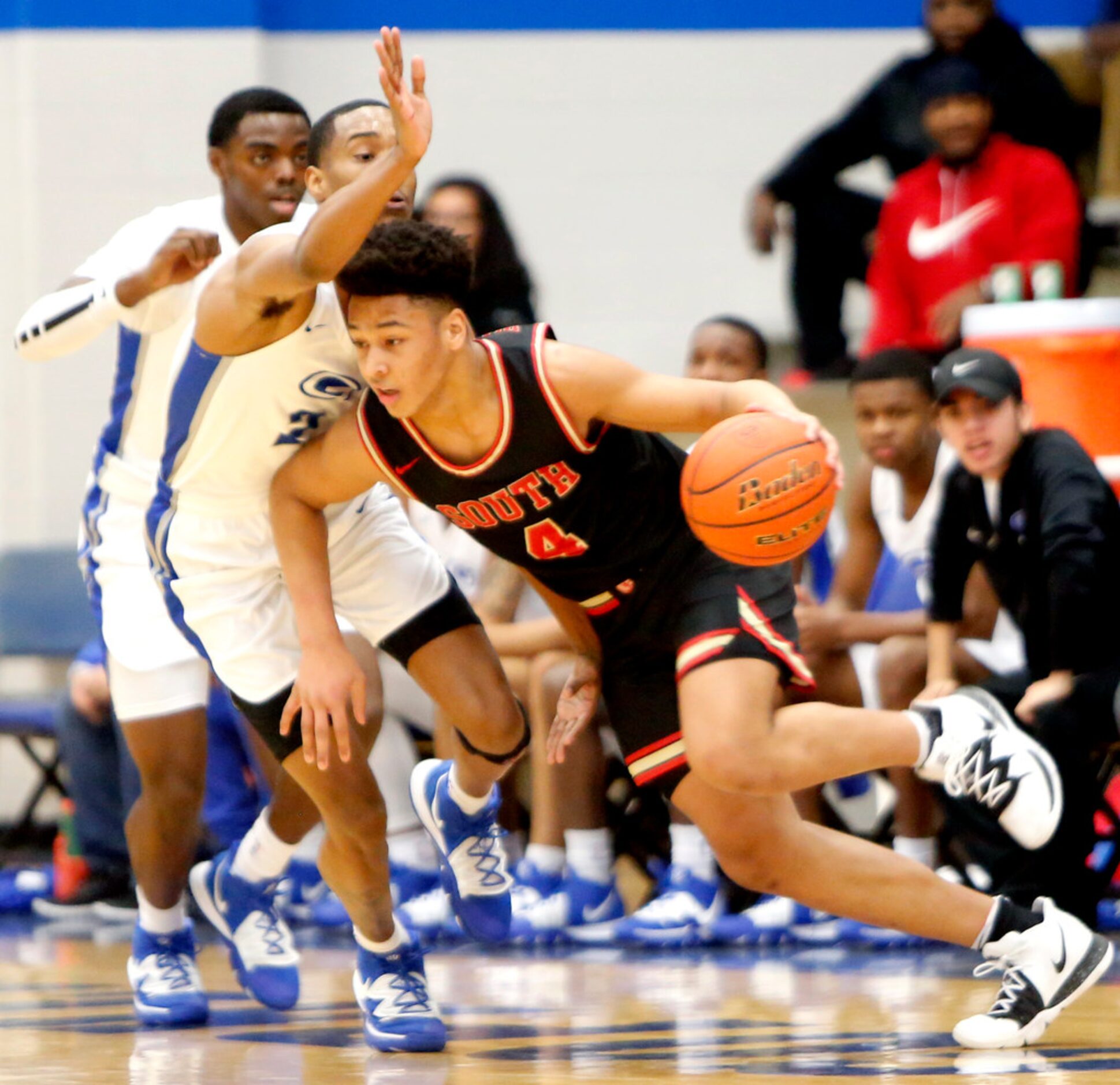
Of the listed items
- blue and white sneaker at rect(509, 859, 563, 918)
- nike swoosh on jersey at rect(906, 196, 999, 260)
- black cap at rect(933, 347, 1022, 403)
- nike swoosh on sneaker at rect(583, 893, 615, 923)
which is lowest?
nike swoosh on sneaker at rect(583, 893, 615, 923)

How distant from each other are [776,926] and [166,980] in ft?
6.32

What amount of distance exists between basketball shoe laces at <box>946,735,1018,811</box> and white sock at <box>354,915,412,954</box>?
3.97ft

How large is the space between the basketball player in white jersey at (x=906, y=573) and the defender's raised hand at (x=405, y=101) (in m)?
2.50

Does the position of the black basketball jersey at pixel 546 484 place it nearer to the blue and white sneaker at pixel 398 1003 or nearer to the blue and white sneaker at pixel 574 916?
the blue and white sneaker at pixel 398 1003

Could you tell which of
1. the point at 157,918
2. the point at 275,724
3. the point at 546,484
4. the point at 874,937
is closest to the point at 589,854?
the point at 874,937

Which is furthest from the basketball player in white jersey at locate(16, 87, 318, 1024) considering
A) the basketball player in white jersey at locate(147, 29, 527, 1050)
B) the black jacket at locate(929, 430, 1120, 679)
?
the black jacket at locate(929, 430, 1120, 679)

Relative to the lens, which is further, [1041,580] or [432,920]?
[432,920]

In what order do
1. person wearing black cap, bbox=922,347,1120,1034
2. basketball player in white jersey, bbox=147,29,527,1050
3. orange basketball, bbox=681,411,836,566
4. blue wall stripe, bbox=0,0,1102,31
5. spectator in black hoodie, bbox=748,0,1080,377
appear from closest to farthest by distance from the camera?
orange basketball, bbox=681,411,836,566 < basketball player in white jersey, bbox=147,29,527,1050 < person wearing black cap, bbox=922,347,1120,1034 < spectator in black hoodie, bbox=748,0,1080,377 < blue wall stripe, bbox=0,0,1102,31

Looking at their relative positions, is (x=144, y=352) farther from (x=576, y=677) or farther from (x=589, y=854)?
(x=589, y=854)

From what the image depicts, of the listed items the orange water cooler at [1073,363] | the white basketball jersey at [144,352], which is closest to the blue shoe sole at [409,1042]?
the white basketball jersey at [144,352]

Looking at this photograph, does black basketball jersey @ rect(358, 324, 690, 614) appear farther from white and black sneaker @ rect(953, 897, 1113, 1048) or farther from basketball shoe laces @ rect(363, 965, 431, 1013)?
white and black sneaker @ rect(953, 897, 1113, 1048)

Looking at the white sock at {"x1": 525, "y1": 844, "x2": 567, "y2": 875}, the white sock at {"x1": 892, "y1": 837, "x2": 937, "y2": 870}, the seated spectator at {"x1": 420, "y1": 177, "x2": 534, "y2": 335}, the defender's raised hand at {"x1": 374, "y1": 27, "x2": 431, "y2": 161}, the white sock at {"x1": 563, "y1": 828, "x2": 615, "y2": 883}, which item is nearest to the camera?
the defender's raised hand at {"x1": 374, "y1": 27, "x2": 431, "y2": 161}

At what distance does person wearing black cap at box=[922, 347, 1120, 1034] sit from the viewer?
497 centimetres

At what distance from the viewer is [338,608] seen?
4.25m
